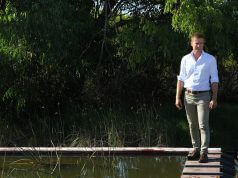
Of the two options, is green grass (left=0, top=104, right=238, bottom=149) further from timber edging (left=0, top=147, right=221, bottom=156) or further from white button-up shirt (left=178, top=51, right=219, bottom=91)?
white button-up shirt (left=178, top=51, right=219, bottom=91)

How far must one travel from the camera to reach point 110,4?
38.8 feet

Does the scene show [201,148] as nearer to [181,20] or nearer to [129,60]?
[181,20]

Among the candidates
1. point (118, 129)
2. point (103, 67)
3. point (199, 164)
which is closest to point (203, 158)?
point (199, 164)

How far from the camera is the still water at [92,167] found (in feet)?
25.6

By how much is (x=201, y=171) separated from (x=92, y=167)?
218 centimetres

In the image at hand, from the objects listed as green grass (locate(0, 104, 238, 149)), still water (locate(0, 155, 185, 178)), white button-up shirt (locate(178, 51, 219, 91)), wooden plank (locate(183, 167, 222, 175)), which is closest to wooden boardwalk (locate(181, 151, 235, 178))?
wooden plank (locate(183, 167, 222, 175))

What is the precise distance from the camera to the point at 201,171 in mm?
6371

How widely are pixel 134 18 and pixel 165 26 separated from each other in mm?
1257

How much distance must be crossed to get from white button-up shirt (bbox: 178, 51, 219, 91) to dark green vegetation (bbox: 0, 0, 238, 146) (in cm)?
327

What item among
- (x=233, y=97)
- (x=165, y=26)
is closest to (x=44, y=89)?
(x=165, y=26)

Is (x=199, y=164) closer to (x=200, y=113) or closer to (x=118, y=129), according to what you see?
(x=200, y=113)

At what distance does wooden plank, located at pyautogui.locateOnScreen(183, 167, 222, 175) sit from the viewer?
20.6ft

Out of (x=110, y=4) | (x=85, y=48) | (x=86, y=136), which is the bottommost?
(x=86, y=136)

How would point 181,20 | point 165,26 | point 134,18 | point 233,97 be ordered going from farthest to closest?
1. point 233,97
2. point 134,18
3. point 165,26
4. point 181,20
